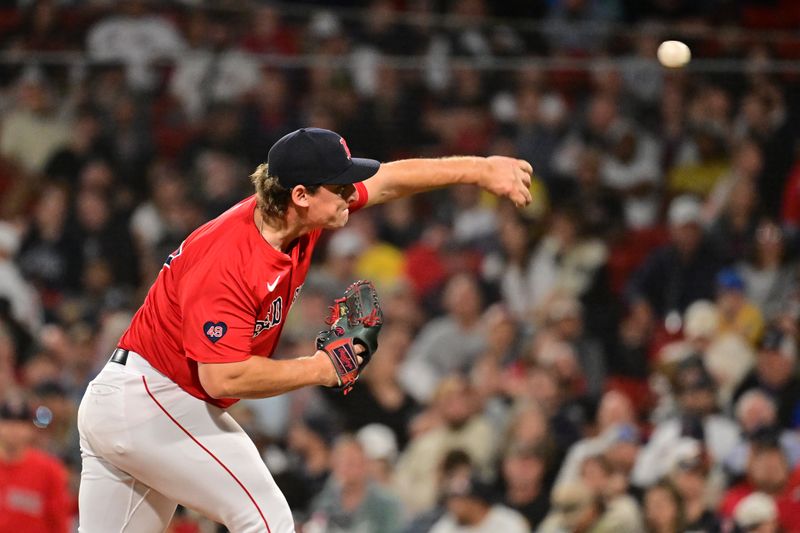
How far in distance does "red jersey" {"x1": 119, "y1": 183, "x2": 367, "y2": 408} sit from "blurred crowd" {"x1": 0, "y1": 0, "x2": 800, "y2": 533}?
2964mm

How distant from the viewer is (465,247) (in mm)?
9188

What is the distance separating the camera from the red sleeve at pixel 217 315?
147 inches

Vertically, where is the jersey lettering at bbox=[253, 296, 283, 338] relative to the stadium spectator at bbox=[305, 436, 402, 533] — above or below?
below

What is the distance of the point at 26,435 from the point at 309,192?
352cm

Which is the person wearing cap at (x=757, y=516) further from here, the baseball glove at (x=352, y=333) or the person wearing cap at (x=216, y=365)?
the person wearing cap at (x=216, y=365)

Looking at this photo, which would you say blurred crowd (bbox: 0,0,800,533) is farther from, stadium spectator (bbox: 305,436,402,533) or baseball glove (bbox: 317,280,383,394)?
baseball glove (bbox: 317,280,383,394)

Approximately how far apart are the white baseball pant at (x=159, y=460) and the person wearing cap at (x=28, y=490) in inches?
110

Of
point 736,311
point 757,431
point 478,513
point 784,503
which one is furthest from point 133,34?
point 784,503

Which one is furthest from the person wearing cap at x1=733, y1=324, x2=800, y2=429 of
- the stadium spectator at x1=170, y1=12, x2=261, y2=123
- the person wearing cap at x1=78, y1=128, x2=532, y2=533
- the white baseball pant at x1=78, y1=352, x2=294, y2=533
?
the stadium spectator at x1=170, y1=12, x2=261, y2=123

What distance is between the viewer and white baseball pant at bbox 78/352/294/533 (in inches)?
153

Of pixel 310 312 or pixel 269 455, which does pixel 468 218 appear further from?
pixel 269 455

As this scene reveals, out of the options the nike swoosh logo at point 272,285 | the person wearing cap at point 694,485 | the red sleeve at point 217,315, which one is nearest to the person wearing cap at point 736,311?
the person wearing cap at point 694,485

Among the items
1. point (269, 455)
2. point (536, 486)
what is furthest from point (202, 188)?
point (536, 486)

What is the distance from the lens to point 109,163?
10172mm
